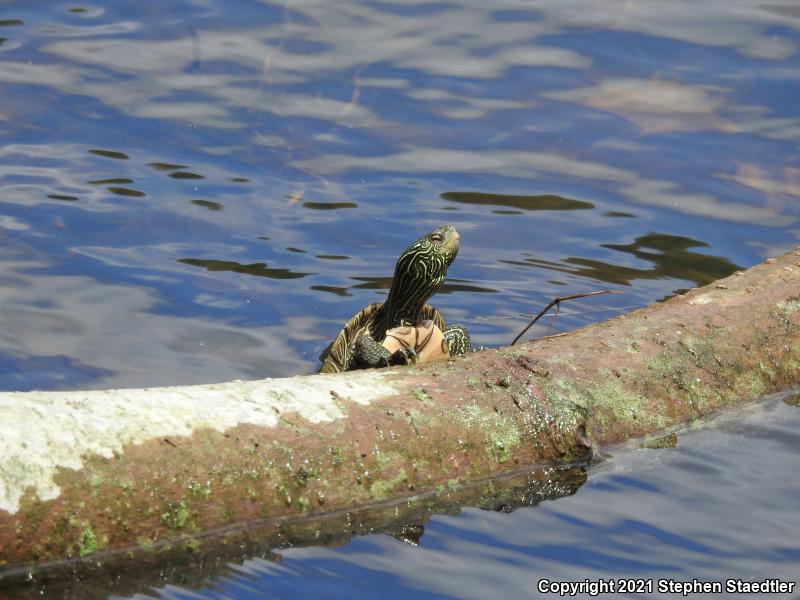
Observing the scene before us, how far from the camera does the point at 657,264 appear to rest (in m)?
7.80

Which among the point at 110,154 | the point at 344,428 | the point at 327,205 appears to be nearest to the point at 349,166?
the point at 327,205

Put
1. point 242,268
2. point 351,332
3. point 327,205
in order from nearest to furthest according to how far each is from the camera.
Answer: point 351,332
point 242,268
point 327,205

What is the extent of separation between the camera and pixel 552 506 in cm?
435

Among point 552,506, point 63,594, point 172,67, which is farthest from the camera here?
point 172,67

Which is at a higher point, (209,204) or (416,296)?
(416,296)

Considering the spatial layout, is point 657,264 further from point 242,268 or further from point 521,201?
point 242,268

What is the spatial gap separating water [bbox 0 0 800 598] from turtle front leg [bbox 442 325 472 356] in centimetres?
91

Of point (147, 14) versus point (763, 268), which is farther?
point (147, 14)

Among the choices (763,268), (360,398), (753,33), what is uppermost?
(753,33)

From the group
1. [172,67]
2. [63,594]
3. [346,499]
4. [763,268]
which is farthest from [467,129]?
[63,594]

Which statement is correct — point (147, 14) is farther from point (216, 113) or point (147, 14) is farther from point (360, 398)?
point (360, 398)

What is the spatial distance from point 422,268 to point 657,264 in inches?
96.1

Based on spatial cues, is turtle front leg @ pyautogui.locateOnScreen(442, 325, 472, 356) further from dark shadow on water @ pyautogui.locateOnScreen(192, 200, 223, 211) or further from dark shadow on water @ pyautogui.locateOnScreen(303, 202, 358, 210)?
dark shadow on water @ pyautogui.locateOnScreen(192, 200, 223, 211)

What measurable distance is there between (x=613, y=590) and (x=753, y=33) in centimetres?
799
